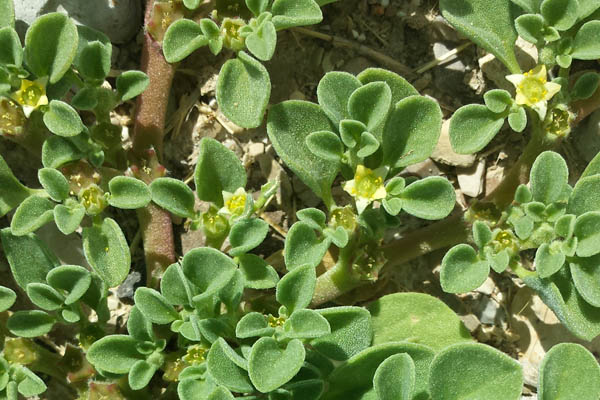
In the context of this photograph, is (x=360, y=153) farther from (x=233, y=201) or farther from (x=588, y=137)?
(x=588, y=137)

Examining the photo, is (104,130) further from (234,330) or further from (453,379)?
(453,379)

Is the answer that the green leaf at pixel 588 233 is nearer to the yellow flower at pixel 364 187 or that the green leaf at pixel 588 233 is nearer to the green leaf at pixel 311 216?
the yellow flower at pixel 364 187

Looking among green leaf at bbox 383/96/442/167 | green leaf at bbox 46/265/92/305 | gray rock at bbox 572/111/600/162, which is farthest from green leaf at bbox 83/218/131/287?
gray rock at bbox 572/111/600/162

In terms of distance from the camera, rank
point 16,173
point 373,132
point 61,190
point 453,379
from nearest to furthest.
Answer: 1. point 453,379
2. point 61,190
3. point 373,132
4. point 16,173

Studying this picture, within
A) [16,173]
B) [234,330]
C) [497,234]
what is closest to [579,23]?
[497,234]

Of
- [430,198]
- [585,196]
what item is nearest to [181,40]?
[430,198]

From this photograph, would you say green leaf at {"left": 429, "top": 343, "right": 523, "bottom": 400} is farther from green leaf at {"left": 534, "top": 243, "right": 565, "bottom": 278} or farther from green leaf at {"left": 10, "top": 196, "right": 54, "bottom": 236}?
green leaf at {"left": 10, "top": 196, "right": 54, "bottom": 236}

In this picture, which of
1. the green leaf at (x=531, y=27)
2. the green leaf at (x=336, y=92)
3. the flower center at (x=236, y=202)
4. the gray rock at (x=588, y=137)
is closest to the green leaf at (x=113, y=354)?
the flower center at (x=236, y=202)
